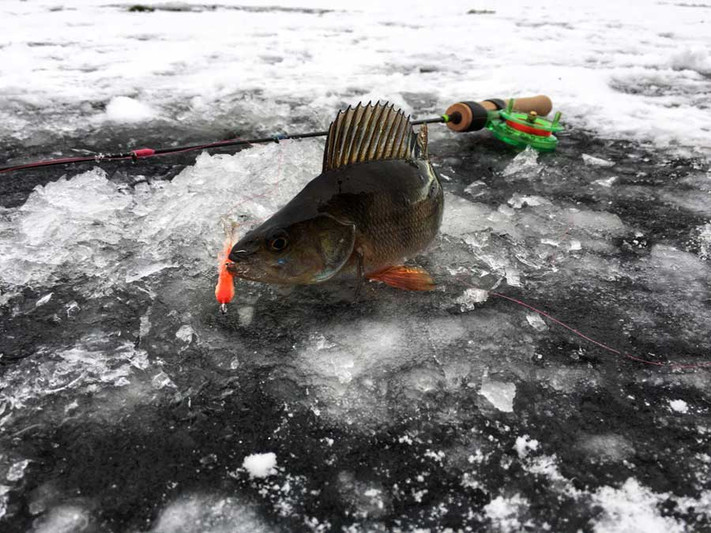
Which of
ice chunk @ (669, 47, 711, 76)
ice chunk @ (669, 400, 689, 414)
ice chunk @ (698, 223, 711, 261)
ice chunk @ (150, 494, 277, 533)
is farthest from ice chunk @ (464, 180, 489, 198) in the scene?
ice chunk @ (669, 47, 711, 76)

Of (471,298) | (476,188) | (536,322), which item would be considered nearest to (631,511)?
(536,322)

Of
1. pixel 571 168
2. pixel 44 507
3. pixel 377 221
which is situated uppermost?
pixel 377 221

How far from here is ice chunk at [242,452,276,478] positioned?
5.38 ft

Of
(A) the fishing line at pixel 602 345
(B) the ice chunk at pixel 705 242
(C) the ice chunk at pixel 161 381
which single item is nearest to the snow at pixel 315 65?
(B) the ice chunk at pixel 705 242

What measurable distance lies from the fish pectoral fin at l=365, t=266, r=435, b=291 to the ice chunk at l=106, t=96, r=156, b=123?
3.13 meters

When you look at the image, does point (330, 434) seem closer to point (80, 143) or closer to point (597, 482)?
point (597, 482)

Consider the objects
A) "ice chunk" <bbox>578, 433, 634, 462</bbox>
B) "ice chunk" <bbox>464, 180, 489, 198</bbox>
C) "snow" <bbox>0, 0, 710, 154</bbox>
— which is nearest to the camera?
"ice chunk" <bbox>578, 433, 634, 462</bbox>

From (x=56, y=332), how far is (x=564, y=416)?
6.63 ft

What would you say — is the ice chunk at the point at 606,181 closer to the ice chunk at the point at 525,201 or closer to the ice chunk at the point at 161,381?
the ice chunk at the point at 525,201

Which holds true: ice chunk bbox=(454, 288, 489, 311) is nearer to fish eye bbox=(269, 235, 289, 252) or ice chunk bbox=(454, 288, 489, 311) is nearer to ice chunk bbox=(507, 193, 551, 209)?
fish eye bbox=(269, 235, 289, 252)

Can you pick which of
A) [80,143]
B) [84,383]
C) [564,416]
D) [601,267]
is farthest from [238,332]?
[80,143]

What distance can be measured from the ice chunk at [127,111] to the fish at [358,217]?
2.82 m

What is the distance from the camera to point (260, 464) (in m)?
1.66

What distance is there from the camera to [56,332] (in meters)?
2.11
